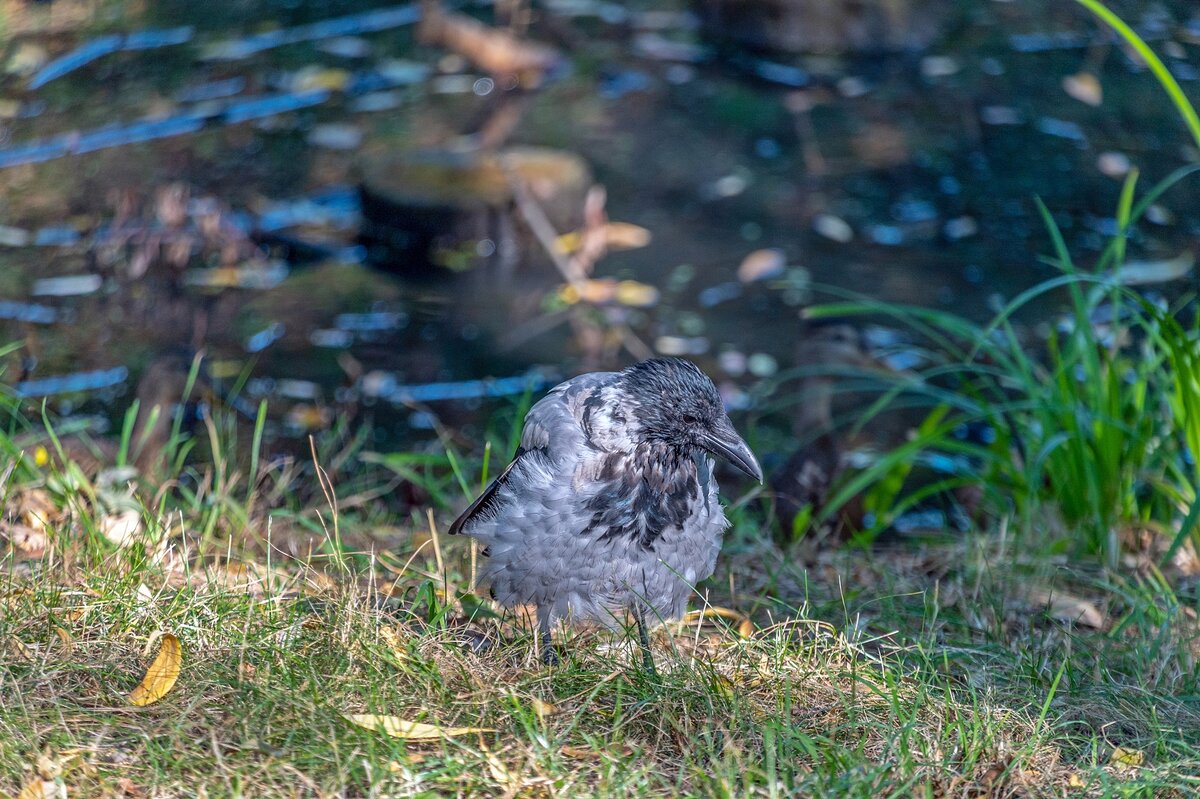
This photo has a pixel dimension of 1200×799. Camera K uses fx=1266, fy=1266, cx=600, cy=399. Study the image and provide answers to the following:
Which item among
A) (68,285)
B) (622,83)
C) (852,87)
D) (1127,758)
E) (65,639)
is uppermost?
(65,639)

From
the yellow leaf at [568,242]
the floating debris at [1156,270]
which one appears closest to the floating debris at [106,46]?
the yellow leaf at [568,242]

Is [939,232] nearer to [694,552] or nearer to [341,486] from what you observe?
[341,486]

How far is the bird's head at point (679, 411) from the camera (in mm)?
3270

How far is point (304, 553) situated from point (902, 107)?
21.8 feet

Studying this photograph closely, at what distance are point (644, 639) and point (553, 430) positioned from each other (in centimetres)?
60

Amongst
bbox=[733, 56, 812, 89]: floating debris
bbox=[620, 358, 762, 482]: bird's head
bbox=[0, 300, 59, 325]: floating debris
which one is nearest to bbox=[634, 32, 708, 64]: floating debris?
bbox=[733, 56, 812, 89]: floating debris

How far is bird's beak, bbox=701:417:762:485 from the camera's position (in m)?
3.27

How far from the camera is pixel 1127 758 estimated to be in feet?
9.41

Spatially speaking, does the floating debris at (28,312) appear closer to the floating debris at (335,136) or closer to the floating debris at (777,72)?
the floating debris at (335,136)

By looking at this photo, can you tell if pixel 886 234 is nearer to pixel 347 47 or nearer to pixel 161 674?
pixel 347 47

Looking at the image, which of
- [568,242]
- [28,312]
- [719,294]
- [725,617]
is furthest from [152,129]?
[725,617]

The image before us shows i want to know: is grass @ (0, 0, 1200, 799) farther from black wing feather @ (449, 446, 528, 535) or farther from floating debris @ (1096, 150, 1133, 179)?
floating debris @ (1096, 150, 1133, 179)

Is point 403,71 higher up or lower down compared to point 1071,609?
lower down

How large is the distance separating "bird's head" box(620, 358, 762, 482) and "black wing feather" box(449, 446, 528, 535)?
376 millimetres
